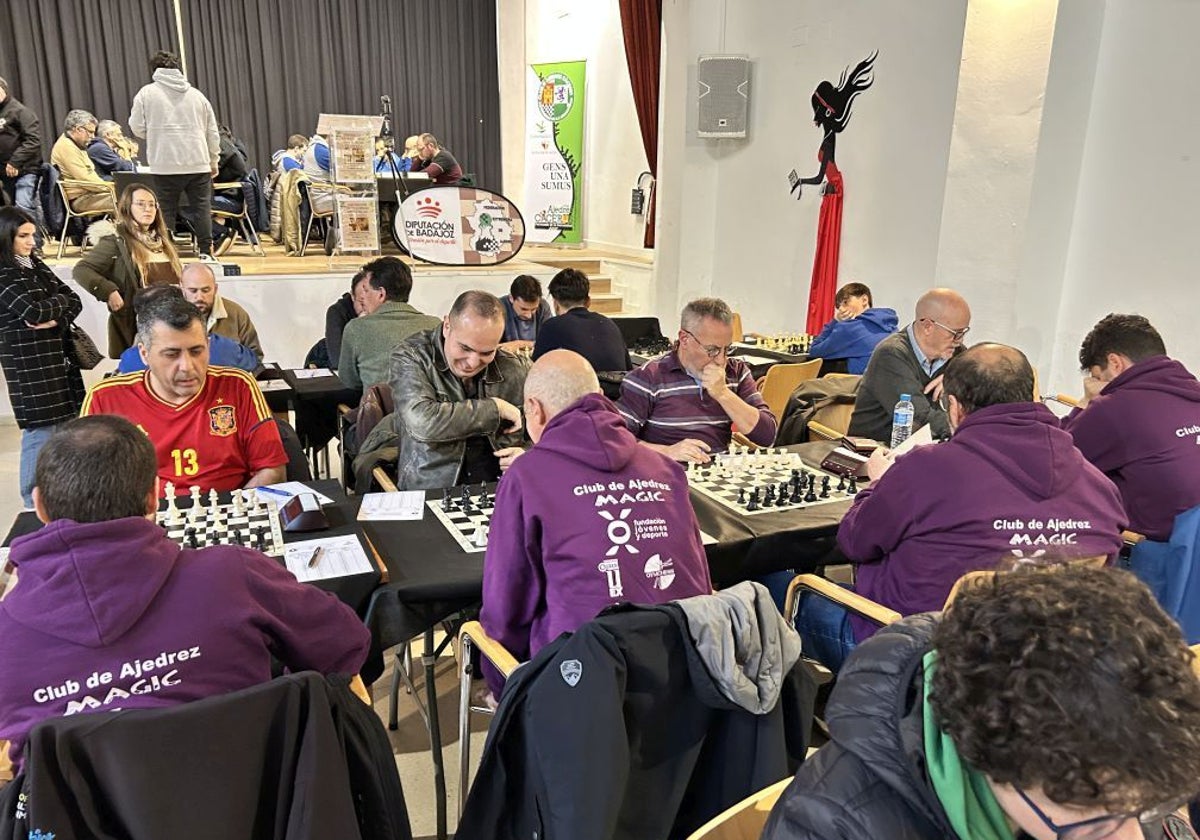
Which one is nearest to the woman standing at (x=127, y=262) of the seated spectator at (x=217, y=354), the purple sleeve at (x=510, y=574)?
the seated spectator at (x=217, y=354)

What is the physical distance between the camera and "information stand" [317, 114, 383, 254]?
7.30 m

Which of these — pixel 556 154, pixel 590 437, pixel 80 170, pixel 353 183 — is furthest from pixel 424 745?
pixel 556 154

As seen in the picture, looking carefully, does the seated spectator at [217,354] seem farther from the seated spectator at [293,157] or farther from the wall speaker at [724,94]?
the seated spectator at [293,157]

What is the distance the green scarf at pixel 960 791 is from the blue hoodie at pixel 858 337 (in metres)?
4.12

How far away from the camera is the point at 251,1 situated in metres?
11.9

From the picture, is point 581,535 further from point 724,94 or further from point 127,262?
point 724,94

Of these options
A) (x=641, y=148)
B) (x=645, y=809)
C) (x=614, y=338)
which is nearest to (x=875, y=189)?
(x=614, y=338)

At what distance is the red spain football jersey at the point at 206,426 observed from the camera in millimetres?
2514

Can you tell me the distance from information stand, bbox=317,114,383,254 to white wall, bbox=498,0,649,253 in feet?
10.3

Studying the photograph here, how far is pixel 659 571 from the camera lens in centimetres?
183

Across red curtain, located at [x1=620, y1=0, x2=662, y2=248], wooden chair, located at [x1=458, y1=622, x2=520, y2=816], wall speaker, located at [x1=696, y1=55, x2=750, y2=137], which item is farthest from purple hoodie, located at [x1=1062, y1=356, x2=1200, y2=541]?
red curtain, located at [x1=620, y1=0, x2=662, y2=248]

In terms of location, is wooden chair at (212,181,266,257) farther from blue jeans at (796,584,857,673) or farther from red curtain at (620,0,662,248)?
blue jeans at (796,584,857,673)

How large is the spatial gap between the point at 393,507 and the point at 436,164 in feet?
26.1

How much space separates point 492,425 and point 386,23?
38.5ft
